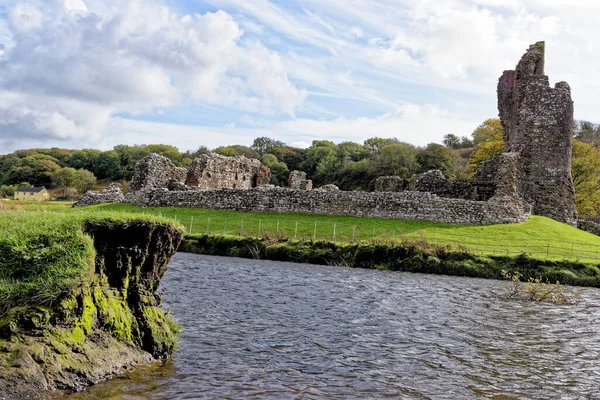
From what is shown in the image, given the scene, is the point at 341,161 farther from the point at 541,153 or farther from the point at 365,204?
the point at 365,204

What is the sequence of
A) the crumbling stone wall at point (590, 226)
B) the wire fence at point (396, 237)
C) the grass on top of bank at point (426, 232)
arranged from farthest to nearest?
the crumbling stone wall at point (590, 226) < the grass on top of bank at point (426, 232) < the wire fence at point (396, 237)

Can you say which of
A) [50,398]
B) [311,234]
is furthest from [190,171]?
[50,398]

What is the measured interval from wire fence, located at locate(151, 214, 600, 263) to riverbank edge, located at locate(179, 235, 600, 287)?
2.52 ft

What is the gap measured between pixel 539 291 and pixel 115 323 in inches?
561

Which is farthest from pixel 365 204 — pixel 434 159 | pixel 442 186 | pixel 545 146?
pixel 434 159

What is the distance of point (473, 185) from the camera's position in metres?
36.2

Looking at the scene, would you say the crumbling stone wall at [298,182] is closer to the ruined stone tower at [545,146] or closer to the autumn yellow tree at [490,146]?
the autumn yellow tree at [490,146]

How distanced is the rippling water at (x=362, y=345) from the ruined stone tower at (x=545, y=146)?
19817 mm

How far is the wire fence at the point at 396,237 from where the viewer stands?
2461cm

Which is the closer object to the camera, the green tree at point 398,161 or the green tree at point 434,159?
the green tree at point 434,159

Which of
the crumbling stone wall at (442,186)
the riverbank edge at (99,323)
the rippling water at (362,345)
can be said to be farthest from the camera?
the crumbling stone wall at (442,186)

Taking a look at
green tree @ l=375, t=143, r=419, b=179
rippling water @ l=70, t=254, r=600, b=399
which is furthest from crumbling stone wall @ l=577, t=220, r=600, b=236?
green tree @ l=375, t=143, r=419, b=179

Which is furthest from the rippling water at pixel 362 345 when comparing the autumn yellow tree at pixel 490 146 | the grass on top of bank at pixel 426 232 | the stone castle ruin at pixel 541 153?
the autumn yellow tree at pixel 490 146

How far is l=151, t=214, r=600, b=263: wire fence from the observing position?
24.6 meters
